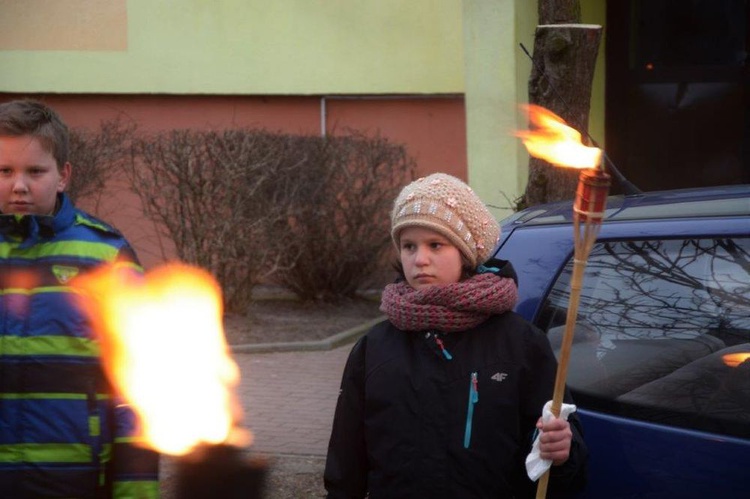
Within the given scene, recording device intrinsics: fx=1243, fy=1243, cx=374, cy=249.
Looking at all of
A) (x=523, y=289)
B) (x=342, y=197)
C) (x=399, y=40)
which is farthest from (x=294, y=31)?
(x=523, y=289)

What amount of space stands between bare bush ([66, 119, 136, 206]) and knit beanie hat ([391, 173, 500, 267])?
925 centimetres

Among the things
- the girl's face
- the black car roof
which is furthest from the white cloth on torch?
the black car roof

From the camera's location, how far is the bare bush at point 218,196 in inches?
444

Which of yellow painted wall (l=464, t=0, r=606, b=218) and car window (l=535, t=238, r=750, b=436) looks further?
yellow painted wall (l=464, t=0, r=606, b=218)

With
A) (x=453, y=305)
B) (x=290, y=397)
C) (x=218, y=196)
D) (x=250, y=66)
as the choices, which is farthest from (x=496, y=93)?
(x=250, y=66)

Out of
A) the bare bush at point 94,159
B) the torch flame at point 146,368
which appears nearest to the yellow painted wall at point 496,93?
the torch flame at point 146,368

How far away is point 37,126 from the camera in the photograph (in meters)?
3.28

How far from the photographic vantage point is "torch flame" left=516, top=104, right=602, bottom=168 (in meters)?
2.87

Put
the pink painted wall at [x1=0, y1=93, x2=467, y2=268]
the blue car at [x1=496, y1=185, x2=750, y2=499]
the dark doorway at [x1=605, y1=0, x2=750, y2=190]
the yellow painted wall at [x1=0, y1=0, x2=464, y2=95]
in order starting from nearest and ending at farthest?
the blue car at [x1=496, y1=185, x2=750, y2=499], the dark doorway at [x1=605, y1=0, x2=750, y2=190], the pink painted wall at [x1=0, y1=93, x2=467, y2=268], the yellow painted wall at [x1=0, y1=0, x2=464, y2=95]

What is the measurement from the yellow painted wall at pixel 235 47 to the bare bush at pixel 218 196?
147 inches

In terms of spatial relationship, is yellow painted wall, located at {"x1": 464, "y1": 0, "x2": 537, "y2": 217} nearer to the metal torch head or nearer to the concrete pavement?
the concrete pavement

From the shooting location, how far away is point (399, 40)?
15023 millimetres

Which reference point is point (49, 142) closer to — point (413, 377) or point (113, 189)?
point (413, 377)

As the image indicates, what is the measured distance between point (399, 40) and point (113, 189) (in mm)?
3875
